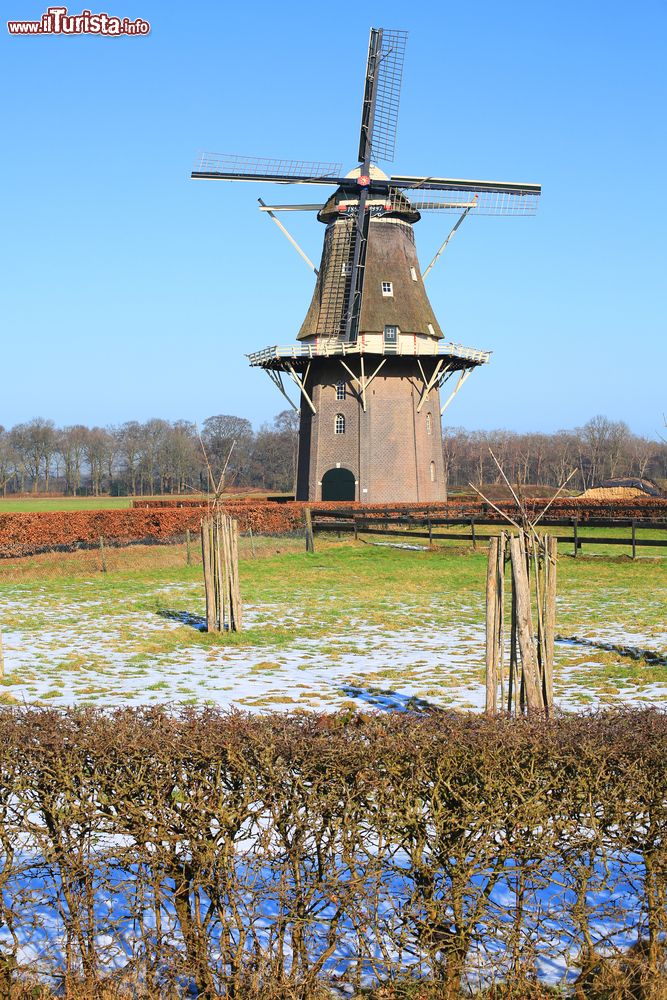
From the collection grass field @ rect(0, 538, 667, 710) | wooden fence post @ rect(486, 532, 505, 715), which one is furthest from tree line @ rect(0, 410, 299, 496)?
wooden fence post @ rect(486, 532, 505, 715)

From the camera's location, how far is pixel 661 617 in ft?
46.2

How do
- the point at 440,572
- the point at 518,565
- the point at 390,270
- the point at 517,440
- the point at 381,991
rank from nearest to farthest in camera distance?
the point at 381,991
the point at 518,565
the point at 440,572
the point at 390,270
the point at 517,440

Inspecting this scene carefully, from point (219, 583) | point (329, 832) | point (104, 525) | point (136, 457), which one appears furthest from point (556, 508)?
point (136, 457)

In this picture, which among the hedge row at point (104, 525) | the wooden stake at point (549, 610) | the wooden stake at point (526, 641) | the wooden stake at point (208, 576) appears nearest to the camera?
the wooden stake at point (526, 641)

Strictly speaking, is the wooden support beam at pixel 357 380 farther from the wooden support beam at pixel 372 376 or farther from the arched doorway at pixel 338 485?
the arched doorway at pixel 338 485

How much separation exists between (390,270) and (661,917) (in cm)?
3432

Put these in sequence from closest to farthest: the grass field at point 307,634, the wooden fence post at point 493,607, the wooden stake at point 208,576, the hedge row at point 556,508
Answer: the wooden fence post at point 493,607 → the grass field at point 307,634 → the wooden stake at point 208,576 → the hedge row at point 556,508

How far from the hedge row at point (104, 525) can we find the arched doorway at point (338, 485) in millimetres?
6220

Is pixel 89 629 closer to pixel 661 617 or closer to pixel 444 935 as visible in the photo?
pixel 661 617

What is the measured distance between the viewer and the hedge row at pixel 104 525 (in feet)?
82.3

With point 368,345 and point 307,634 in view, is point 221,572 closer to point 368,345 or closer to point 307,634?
point 307,634

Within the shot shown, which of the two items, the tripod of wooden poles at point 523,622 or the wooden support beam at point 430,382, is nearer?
the tripod of wooden poles at point 523,622

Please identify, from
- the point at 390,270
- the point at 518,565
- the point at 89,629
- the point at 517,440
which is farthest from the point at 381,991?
the point at 517,440

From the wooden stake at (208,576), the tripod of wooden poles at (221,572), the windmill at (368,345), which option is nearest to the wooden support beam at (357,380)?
the windmill at (368,345)
